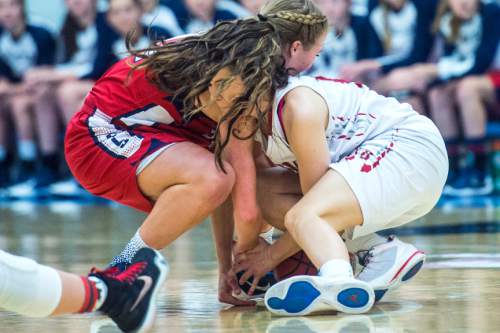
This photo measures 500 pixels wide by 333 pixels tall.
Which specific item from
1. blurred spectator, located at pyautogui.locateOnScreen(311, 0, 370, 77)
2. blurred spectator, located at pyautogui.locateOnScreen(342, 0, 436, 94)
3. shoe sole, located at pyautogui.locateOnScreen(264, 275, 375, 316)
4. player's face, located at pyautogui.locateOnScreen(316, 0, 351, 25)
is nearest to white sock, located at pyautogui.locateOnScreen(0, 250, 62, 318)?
shoe sole, located at pyautogui.locateOnScreen(264, 275, 375, 316)

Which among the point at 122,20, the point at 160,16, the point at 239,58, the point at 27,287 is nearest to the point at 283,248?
the point at 239,58

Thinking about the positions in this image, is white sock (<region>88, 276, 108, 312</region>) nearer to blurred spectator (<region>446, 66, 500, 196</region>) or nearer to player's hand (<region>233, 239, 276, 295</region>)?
player's hand (<region>233, 239, 276, 295</region>)

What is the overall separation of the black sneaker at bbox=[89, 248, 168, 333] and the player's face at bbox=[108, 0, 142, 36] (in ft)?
24.2

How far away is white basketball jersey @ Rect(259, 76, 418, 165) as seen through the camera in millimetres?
3650

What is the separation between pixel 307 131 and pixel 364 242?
593 millimetres

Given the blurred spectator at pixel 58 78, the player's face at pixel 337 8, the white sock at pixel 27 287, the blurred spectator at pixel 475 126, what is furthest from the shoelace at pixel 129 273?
the blurred spectator at pixel 58 78

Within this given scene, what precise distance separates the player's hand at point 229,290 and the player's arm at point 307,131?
457mm

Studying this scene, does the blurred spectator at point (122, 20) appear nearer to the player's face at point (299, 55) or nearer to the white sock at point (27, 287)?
the player's face at point (299, 55)

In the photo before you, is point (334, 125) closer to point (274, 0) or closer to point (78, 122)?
point (274, 0)

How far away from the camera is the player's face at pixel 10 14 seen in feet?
35.0


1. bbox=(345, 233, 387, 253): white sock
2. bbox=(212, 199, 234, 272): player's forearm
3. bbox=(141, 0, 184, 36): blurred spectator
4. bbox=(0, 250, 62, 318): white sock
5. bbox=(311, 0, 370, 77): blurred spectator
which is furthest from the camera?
bbox=(141, 0, 184, 36): blurred spectator

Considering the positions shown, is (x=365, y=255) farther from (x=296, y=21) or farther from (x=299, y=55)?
(x=296, y=21)

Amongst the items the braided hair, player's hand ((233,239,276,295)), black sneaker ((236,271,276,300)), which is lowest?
black sneaker ((236,271,276,300))

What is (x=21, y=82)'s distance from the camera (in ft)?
34.8
